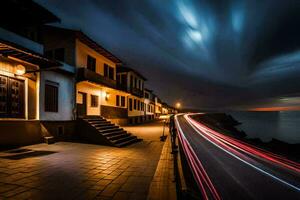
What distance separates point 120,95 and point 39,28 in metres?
14.7

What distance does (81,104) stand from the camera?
1623 cm

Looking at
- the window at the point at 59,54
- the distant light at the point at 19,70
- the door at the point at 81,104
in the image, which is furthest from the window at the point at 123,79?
the distant light at the point at 19,70

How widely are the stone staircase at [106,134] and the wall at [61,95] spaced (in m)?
1.76

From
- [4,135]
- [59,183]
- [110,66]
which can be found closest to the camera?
[59,183]

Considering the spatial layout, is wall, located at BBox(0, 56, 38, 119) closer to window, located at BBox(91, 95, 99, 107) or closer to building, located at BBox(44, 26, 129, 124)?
building, located at BBox(44, 26, 129, 124)

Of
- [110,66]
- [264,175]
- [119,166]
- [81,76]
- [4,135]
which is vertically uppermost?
[110,66]

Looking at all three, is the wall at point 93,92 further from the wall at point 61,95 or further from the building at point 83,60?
the wall at point 61,95

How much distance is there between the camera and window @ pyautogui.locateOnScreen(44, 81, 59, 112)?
12.1 metres

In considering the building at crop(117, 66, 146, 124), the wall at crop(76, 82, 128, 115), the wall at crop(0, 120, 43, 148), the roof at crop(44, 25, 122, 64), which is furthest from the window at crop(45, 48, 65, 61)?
the building at crop(117, 66, 146, 124)

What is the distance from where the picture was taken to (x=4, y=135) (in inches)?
364

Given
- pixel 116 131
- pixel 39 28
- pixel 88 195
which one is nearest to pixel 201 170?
pixel 88 195

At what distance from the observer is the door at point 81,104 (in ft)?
52.0

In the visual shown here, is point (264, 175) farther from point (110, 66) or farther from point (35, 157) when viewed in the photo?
point (110, 66)

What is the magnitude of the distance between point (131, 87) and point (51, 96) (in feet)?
57.9
